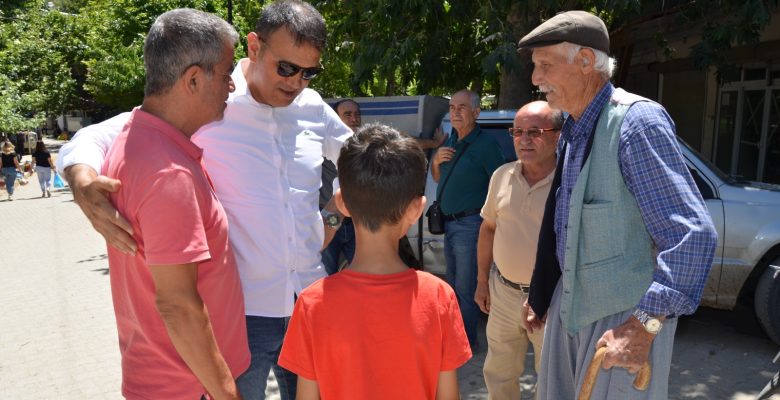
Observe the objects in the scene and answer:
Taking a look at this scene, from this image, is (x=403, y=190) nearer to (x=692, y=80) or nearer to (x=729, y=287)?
(x=729, y=287)

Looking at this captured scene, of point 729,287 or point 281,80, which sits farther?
point 729,287

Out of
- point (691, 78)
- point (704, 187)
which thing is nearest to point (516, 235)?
point (704, 187)

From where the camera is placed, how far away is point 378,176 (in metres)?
1.65

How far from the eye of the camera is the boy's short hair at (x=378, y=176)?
1650 millimetres

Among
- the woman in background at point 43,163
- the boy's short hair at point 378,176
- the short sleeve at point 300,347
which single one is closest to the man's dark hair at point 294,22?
the boy's short hair at point 378,176

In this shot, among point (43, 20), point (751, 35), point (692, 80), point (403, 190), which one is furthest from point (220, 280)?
point (43, 20)

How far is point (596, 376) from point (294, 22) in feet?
4.94

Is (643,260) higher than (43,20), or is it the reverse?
(43,20)

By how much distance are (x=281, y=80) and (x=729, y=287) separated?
4.34m

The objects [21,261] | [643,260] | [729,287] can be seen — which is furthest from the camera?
[21,261]

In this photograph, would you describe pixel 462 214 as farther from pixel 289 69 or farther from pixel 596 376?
pixel 596 376

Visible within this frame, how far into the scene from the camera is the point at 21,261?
30.0 ft

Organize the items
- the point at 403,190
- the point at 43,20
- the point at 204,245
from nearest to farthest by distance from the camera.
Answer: the point at 204,245 → the point at 403,190 → the point at 43,20

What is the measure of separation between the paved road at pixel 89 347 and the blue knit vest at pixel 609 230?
246 cm
